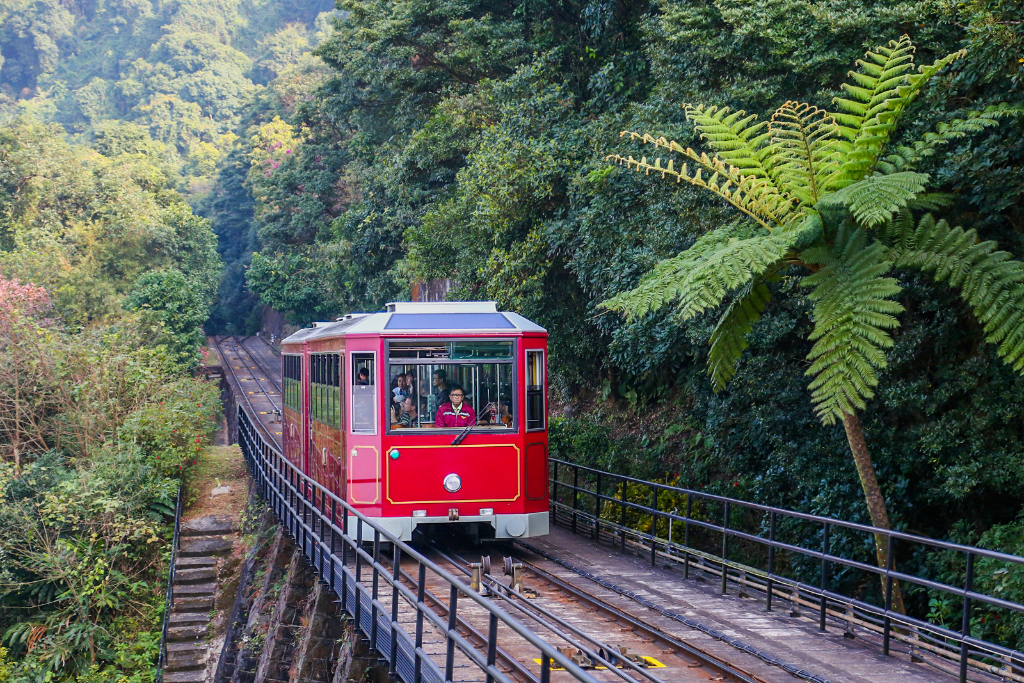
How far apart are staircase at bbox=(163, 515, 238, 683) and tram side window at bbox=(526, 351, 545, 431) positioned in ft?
27.9

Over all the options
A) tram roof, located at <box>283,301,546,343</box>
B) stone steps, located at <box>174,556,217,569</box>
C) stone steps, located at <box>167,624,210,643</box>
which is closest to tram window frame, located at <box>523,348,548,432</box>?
tram roof, located at <box>283,301,546,343</box>

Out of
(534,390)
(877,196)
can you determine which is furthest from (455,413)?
(877,196)

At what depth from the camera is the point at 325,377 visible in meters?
12.8

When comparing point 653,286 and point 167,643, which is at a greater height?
point 653,286

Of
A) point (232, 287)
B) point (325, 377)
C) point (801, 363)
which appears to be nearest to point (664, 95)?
point (801, 363)

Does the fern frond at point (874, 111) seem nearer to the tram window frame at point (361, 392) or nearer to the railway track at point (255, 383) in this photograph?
the tram window frame at point (361, 392)

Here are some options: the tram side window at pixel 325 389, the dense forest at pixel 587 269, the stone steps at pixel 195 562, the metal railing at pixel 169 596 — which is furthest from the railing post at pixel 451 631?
the stone steps at pixel 195 562

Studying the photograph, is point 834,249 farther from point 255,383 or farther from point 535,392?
point 255,383

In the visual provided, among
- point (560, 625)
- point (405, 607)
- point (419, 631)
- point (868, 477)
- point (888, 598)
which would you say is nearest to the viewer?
point (419, 631)

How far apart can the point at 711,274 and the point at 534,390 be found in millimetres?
3678

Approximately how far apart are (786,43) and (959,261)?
185 inches

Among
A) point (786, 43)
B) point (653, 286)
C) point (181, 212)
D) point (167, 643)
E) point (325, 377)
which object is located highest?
point (181, 212)

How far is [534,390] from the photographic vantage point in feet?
35.8

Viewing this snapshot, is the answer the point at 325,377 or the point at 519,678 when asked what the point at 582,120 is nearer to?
the point at 325,377
